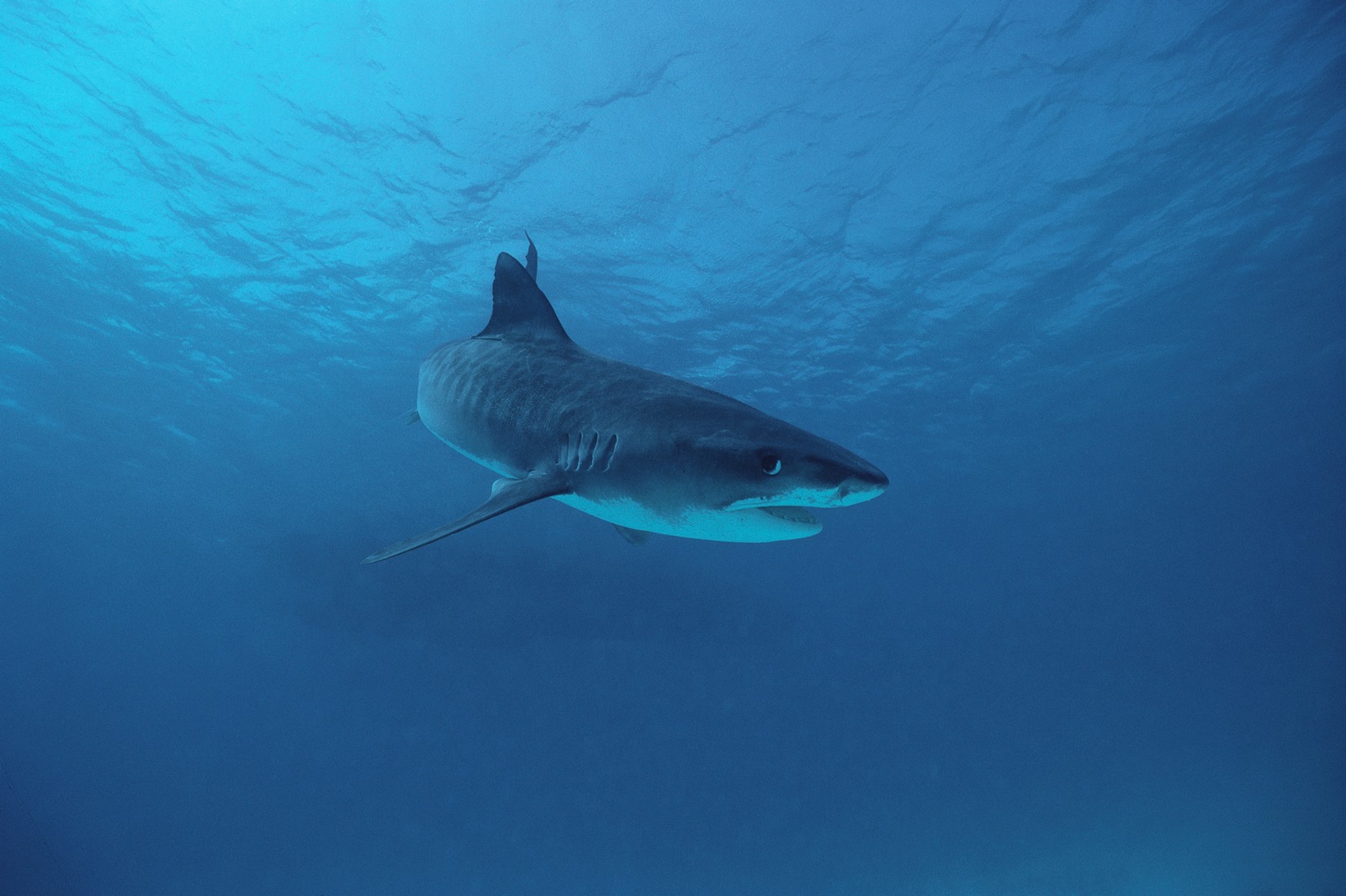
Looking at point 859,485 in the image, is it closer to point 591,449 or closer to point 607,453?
point 607,453

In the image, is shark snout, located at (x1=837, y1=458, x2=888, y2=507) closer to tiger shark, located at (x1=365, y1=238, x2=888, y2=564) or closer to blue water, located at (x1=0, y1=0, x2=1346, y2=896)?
tiger shark, located at (x1=365, y1=238, x2=888, y2=564)

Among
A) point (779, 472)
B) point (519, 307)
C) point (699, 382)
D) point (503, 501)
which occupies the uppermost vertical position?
point (699, 382)

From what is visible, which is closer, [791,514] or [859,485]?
[859,485]

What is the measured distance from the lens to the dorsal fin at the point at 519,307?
3959mm

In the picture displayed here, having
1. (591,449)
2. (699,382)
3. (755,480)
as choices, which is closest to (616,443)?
(591,449)

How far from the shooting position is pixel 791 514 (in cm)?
228

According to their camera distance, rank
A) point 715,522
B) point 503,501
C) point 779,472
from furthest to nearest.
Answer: point 503,501, point 715,522, point 779,472

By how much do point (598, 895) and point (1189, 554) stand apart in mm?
51903

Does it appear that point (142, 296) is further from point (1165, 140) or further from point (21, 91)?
point (1165, 140)

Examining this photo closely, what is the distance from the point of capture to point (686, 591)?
28234 millimetres

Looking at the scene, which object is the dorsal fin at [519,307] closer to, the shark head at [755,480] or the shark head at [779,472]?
the shark head at [755,480]

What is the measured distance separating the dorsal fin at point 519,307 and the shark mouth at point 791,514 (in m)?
2.18

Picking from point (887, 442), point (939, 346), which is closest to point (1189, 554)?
point (887, 442)

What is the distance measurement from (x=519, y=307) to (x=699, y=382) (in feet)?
58.4
